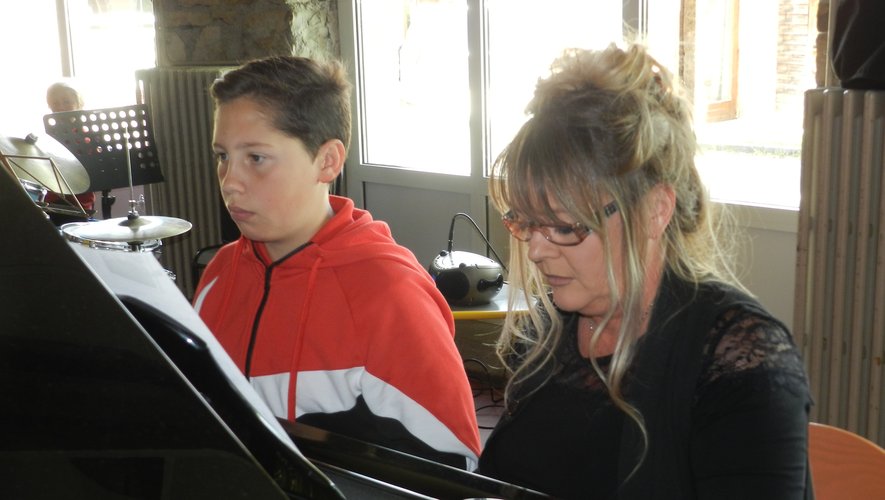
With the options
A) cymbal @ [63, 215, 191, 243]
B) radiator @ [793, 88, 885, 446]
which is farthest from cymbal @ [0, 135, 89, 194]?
radiator @ [793, 88, 885, 446]

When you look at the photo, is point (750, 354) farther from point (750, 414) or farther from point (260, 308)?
point (260, 308)

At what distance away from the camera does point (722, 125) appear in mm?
2828

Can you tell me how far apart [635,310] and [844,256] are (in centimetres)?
142

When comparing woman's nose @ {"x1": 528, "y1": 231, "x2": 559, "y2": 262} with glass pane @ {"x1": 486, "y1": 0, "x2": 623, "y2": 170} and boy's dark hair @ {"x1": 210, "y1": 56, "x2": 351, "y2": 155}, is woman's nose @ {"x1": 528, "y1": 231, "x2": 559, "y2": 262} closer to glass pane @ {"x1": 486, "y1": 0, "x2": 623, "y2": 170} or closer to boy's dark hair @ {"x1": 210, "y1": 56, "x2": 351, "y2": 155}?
boy's dark hair @ {"x1": 210, "y1": 56, "x2": 351, "y2": 155}

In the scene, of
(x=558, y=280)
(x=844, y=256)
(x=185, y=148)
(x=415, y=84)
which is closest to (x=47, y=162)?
(x=185, y=148)

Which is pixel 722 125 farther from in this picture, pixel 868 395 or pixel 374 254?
pixel 374 254

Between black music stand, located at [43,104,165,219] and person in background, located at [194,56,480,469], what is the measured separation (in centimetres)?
202

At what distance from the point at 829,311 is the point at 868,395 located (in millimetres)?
220

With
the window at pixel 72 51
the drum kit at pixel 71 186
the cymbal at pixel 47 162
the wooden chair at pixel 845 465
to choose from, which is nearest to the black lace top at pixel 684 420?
the wooden chair at pixel 845 465

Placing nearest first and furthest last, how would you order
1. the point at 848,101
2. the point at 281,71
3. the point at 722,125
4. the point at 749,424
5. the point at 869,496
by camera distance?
the point at 749,424
the point at 869,496
the point at 281,71
the point at 848,101
the point at 722,125

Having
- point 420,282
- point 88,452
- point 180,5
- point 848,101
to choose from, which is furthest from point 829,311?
point 180,5

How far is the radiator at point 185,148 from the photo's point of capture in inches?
164

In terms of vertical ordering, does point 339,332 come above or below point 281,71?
below

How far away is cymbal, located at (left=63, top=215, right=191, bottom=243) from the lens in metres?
3.21
